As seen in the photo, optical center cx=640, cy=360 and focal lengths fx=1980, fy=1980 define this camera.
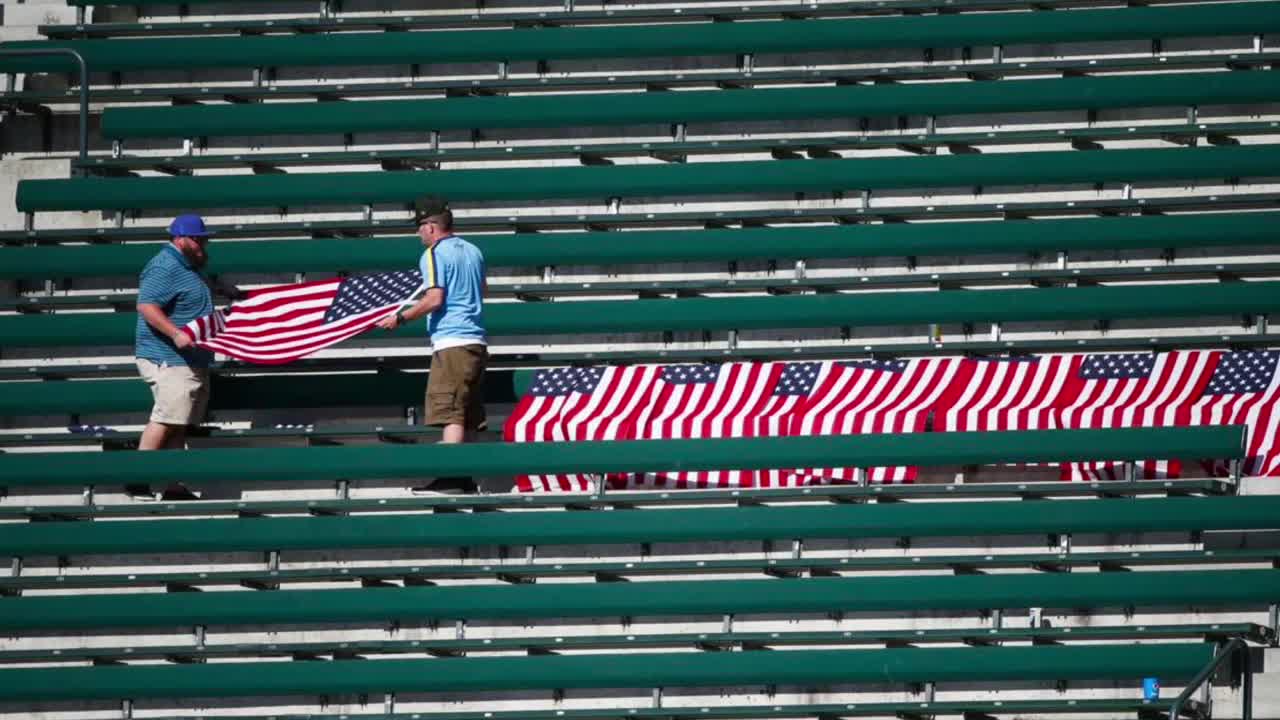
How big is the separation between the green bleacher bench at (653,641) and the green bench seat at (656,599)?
4.3 inches

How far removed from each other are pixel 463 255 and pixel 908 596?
2.47m

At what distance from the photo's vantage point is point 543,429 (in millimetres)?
9211

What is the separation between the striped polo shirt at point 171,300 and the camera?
907 cm

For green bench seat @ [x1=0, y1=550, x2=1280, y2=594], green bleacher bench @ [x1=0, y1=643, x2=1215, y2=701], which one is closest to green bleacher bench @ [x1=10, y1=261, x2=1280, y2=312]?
green bench seat @ [x1=0, y1=550, x2=1280, y2=594]

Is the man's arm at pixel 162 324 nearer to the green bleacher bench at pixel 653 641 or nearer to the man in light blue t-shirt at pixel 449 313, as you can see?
the man in light blue t-shirt at pixel 449 313

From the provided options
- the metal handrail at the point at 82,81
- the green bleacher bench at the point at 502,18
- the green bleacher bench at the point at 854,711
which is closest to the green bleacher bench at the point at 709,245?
the metal handrail at the point at 82,81

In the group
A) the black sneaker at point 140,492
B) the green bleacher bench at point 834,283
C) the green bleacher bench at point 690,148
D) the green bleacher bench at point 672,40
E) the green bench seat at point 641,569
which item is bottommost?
the green bench seat at point 641,569

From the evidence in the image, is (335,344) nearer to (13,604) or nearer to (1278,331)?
(13,604)

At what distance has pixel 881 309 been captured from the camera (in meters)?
9.40

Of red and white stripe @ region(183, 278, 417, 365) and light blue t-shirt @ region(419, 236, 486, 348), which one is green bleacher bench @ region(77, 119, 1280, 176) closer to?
red and white stripe @ region(183, 278, 417, 365)

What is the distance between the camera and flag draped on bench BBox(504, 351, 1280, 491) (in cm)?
900

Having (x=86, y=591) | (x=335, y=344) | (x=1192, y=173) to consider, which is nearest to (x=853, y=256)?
(x=1192, y=173)

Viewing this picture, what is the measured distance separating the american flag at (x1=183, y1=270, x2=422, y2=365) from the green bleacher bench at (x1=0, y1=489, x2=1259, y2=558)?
522 millimetres

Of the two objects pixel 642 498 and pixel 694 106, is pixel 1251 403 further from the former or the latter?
pixel 694 106
